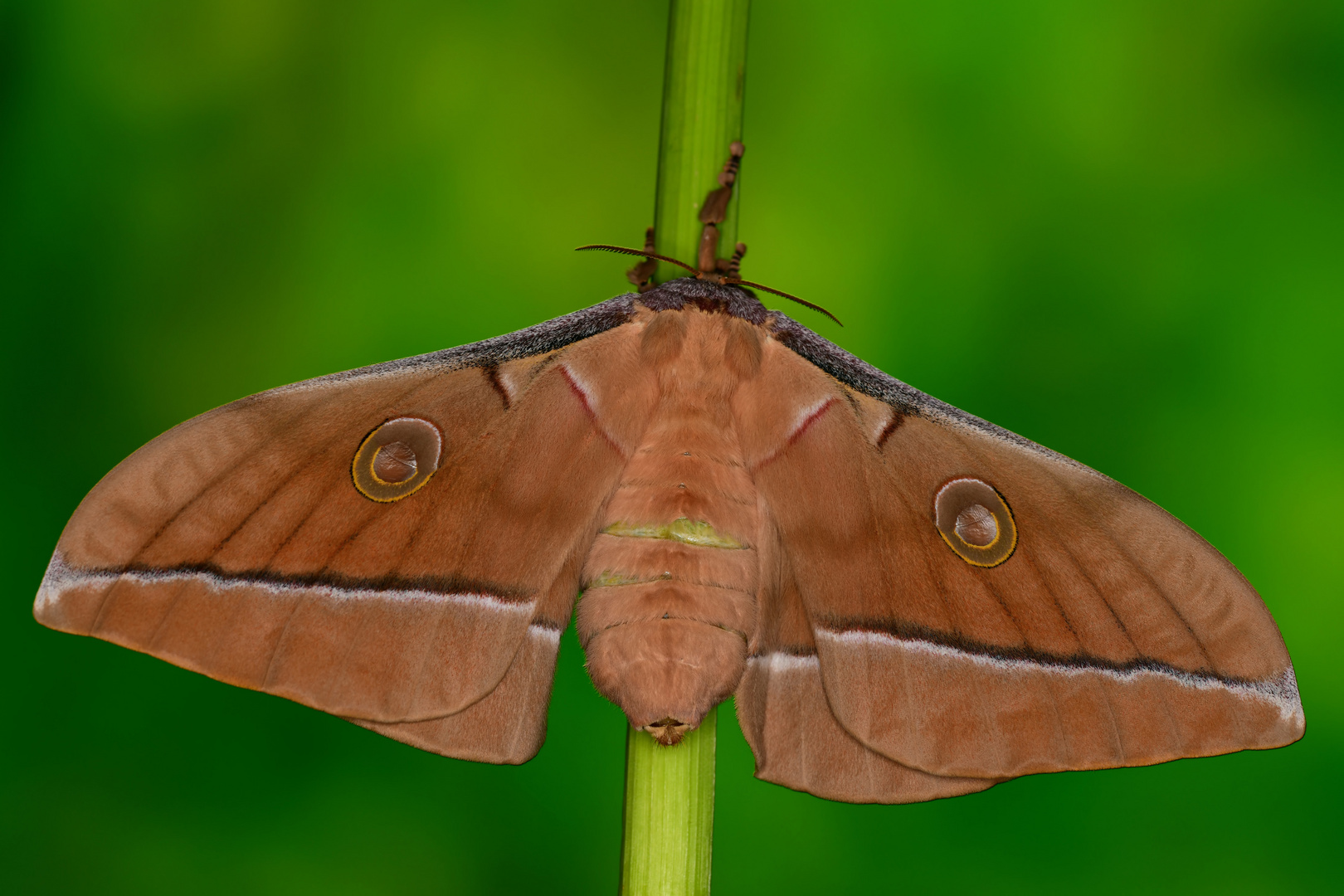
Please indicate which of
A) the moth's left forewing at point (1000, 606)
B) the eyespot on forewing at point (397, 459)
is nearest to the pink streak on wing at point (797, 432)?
the moth's left forewing at point (1000, 606)

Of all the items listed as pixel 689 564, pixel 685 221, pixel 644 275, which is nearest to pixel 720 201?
pixel 685 221

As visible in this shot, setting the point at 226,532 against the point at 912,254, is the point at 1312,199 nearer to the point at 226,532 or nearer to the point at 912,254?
the point at 912,254

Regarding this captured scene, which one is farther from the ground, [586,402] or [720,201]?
[720,201]

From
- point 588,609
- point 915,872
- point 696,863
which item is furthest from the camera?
point 915,872

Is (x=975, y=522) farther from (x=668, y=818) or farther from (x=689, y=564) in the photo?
(x=668, y=818)

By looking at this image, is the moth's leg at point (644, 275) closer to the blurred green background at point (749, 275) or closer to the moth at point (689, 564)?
the moth at point (689, 564)

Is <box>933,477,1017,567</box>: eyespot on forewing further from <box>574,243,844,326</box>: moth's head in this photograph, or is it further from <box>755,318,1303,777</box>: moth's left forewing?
<box>574,243,844,326</box>: moth's head

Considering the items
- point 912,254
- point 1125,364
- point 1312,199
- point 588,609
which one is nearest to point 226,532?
point 588,609
